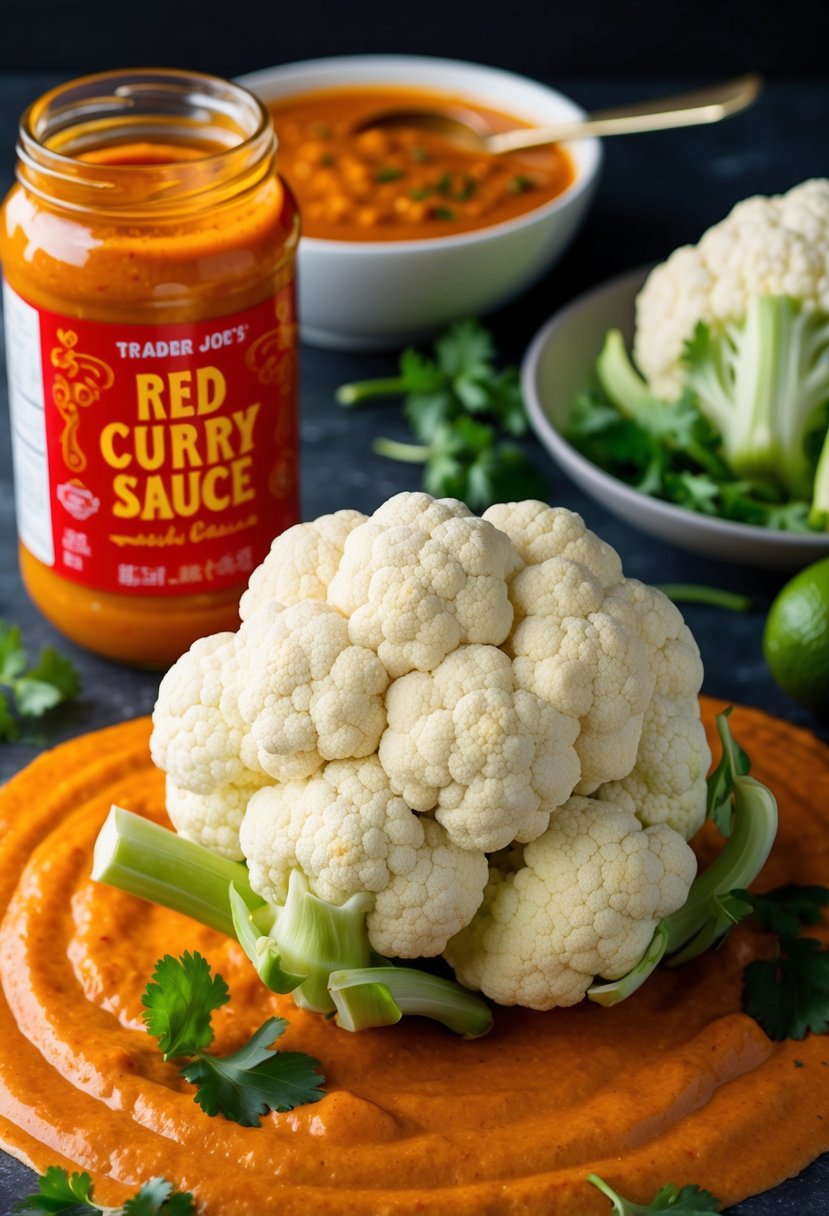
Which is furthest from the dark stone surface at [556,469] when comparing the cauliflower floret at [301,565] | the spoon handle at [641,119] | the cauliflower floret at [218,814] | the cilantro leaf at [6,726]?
the cauliflower floret at [301,565]

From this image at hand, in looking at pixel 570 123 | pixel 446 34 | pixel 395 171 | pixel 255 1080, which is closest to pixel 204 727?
pixel 255 1080

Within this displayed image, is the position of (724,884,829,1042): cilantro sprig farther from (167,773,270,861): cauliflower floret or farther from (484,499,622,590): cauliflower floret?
(167,773,270,861): cauliflower floret

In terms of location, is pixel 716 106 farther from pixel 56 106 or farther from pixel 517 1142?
pixel 517 1142

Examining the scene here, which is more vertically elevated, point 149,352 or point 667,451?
point 149,352

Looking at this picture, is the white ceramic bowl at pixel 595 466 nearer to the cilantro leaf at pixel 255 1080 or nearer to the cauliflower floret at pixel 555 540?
the cauliflower floret at pixel 555 540

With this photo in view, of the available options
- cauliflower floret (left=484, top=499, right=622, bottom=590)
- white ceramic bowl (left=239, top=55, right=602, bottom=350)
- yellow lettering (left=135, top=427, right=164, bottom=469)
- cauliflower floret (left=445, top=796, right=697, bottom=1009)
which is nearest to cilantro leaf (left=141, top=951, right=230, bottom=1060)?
cauliflower floret (left=445, top=796, right=697, bottom=1009)

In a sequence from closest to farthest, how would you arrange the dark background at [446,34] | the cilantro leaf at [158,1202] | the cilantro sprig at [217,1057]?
the cilantro leaf at [158,1202], the cilantro sprig at [217,1057], the dark background at [446,34]

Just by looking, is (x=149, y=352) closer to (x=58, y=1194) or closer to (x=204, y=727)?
(x=204, y=727)
